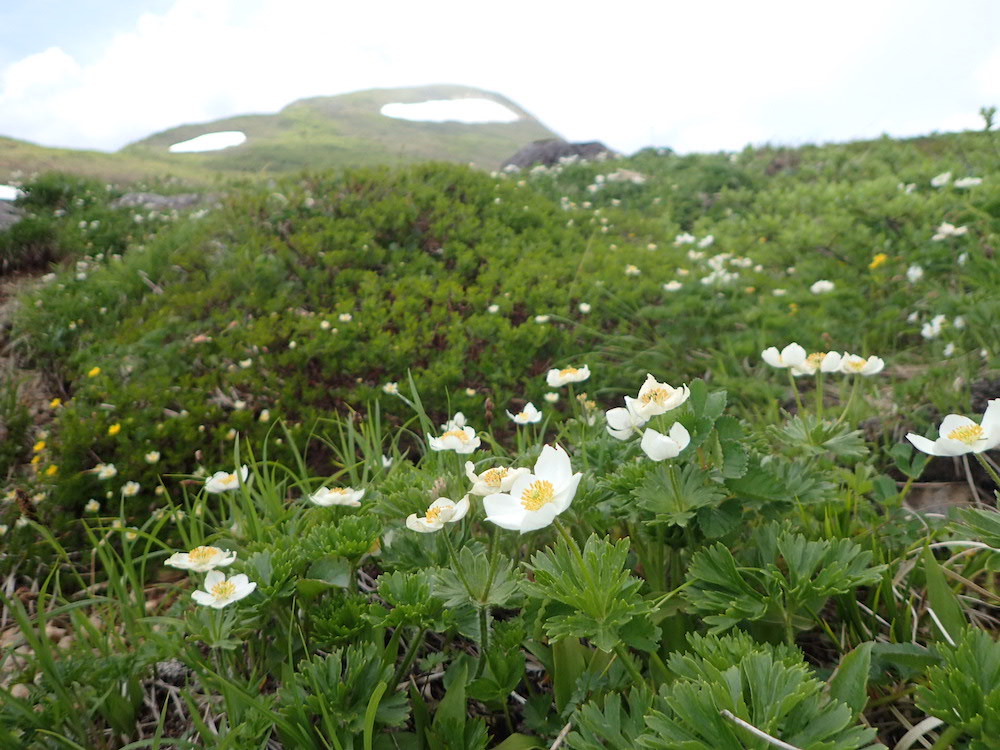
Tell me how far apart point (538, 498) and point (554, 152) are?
1510 centimetres

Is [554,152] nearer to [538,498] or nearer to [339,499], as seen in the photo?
[339,499]

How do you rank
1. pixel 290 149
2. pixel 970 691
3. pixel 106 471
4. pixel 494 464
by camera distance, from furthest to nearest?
1. pixel 290 149
2. pixel 106 471
3. pixel 494 464
4. pixel 970 691

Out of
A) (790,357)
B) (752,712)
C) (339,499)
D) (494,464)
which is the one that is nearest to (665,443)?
(752,712)

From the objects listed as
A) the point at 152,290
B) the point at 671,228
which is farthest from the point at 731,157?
the point at 152,290

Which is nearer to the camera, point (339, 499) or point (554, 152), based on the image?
point (339, 499)

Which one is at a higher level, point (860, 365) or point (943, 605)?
point (860, 365)

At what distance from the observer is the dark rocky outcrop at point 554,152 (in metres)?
14.5

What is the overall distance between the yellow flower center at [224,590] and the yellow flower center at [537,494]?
2.19 feet

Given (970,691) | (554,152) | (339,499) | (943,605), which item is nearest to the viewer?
(970,691)

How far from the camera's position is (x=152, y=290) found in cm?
513

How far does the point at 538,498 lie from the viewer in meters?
1.09

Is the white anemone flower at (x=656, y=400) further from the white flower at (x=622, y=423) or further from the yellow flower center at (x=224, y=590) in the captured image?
the yellow flower center at (x=224, y=590)

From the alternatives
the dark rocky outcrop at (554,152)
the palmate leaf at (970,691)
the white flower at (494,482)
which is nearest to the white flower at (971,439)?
the palmate leaf at (970,691)

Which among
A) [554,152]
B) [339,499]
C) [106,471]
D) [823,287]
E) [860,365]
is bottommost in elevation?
[106,471]
